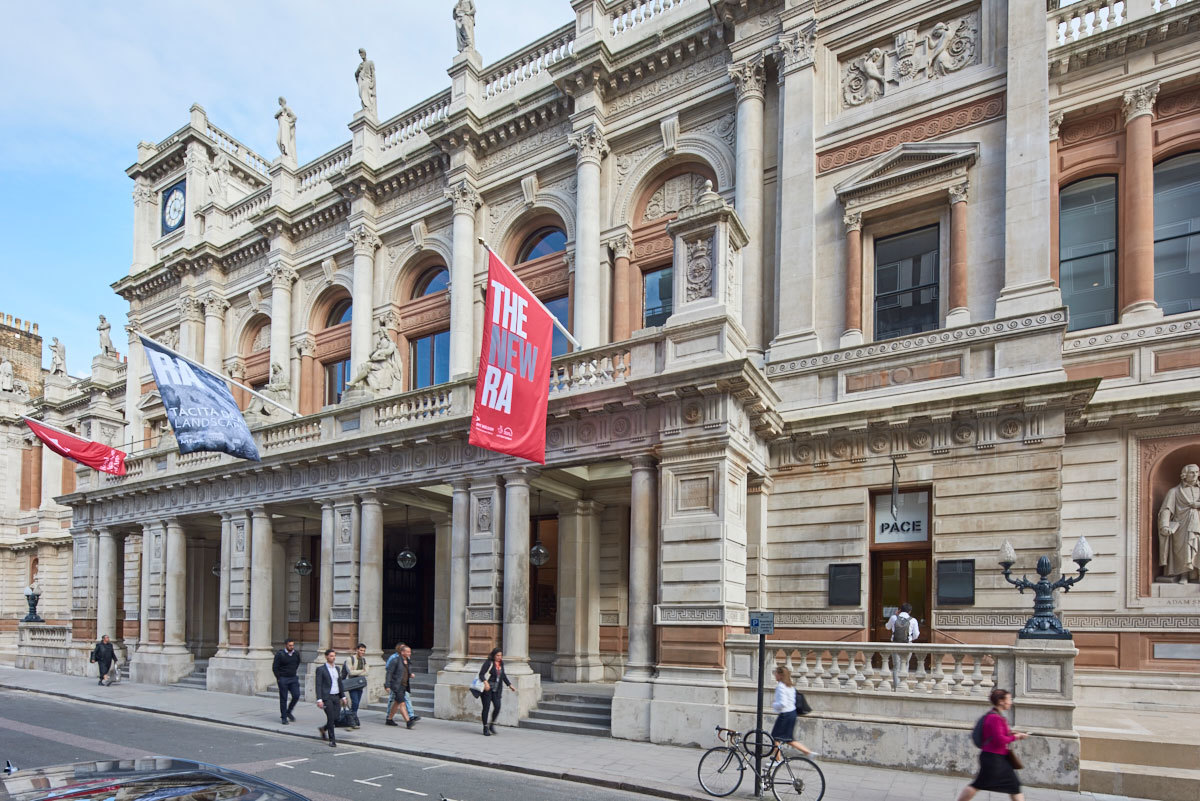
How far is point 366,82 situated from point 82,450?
1553 cm

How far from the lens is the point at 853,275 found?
57.7ft

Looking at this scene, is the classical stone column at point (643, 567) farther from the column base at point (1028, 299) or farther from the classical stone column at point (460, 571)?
the column base at point (1028, 299)

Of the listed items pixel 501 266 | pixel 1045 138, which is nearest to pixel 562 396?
pixel 501 266

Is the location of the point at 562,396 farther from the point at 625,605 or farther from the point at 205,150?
the point at 205,150

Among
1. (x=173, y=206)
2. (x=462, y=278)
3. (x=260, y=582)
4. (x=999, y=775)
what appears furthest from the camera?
(x=173, y=206)

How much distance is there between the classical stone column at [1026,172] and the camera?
15.4 metres

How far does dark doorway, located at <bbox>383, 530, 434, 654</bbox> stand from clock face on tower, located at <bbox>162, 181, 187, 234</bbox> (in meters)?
18.8

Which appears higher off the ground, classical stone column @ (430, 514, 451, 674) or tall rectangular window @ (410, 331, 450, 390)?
tall rectangular window @ (410, 331, 450, 390)

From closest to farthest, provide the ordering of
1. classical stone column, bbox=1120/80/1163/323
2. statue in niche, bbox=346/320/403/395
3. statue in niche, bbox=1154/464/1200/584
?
1. statue in niche, bbox=1154/464/1200/584
2. classical stone column, bbox=1120/80/1163/323
3. statue in niche, bbox=346/320/403/395

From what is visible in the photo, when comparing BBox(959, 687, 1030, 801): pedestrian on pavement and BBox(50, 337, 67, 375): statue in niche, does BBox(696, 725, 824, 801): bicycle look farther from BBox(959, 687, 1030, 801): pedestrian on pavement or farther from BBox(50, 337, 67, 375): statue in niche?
BBox(50, 337, 67, 375): statue in niche

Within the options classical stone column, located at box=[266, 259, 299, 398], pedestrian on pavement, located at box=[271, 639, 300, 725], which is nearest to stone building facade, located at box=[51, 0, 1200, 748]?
pedestrian on pavement, located at box=[271, 639, 300, 725]

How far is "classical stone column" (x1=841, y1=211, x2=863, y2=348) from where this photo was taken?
57.3 feet

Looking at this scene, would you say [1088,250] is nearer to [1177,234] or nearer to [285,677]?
[1177,234]

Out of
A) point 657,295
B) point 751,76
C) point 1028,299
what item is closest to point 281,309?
point 657,295
